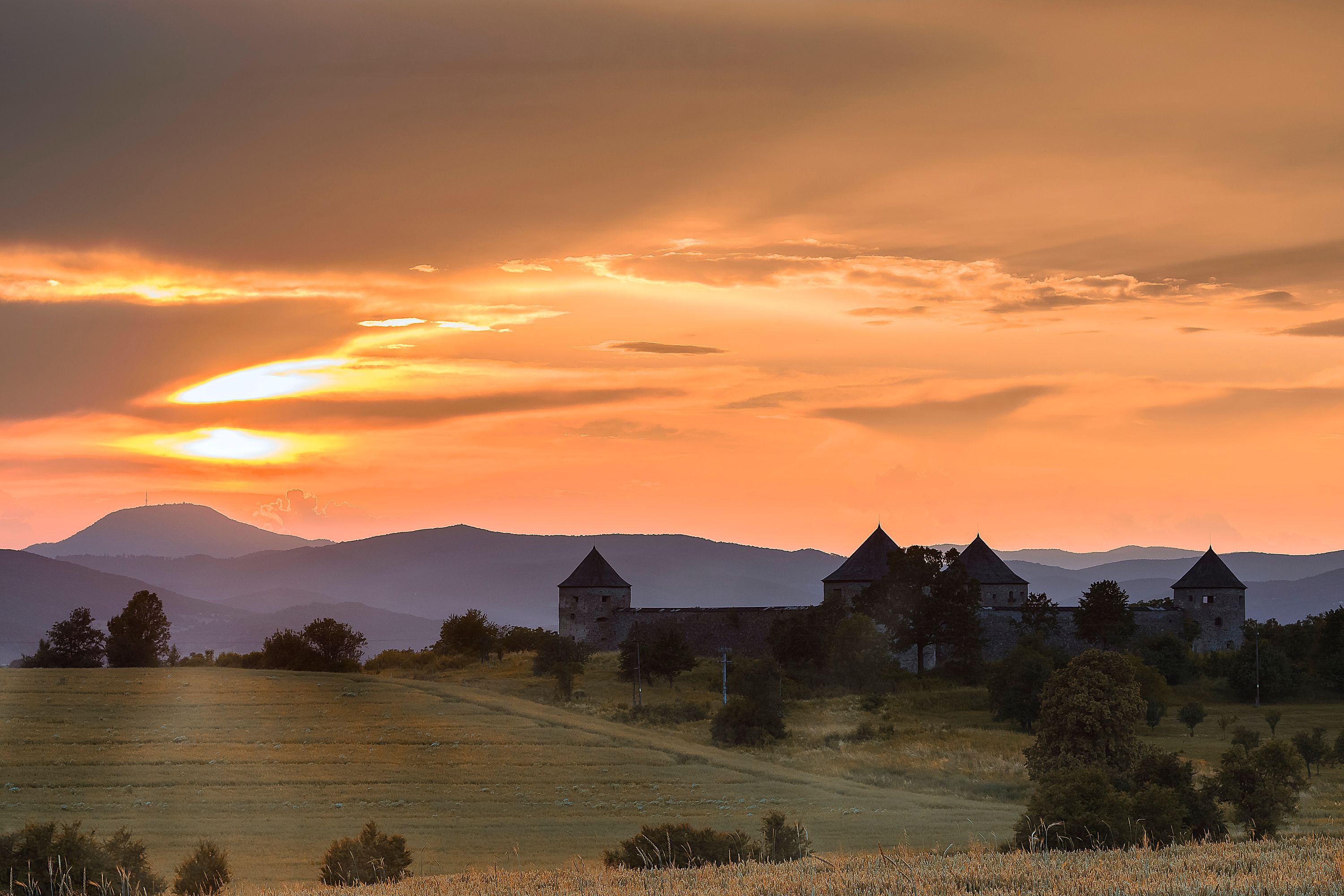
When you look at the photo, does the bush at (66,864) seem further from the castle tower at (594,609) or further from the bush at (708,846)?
the castle tower at (594,609)

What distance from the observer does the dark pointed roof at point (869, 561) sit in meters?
85.2

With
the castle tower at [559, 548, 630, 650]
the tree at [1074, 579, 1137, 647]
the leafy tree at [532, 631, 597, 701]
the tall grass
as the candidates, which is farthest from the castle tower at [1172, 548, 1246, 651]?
the tall grass

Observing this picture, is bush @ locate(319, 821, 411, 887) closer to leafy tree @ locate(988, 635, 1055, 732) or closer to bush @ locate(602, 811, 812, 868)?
bush @ locate(602, 811, 812, 868)

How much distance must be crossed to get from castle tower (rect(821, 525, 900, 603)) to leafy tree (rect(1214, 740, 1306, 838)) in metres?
51.7

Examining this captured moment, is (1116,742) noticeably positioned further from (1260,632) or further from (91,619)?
(91,619)

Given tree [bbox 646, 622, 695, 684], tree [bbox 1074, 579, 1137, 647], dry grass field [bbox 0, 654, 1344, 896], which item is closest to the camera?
dry grass field [bbox 0, 654, 1344, 896]

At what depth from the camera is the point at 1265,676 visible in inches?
2721

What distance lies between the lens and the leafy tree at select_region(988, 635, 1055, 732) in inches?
2352

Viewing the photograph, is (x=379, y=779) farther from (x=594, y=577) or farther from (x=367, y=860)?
(x=594, y=577)

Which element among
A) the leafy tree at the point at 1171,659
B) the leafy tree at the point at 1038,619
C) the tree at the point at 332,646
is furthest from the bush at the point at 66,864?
the leafy tree at the point at 1038,619

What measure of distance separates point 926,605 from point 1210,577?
72.8 feet

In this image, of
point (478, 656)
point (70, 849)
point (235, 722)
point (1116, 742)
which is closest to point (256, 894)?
point (70, 849)

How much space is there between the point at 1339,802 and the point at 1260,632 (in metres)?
41.3

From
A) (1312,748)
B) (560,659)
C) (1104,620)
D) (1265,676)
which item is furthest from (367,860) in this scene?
(1104,620)
